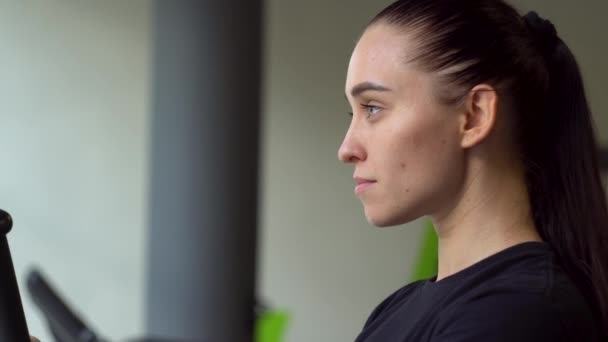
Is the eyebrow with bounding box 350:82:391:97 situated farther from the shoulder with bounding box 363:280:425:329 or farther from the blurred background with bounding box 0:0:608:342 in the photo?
the blurred background with bounding box 0:0:608:342

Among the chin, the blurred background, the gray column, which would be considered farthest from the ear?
the blurred background

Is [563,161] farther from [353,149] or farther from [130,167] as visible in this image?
[130,167]

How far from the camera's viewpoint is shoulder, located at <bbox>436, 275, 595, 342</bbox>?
3.10ft

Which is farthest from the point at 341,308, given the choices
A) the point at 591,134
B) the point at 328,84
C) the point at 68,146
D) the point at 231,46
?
the point at 591,134

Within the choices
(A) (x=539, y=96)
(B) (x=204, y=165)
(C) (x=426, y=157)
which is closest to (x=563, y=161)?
(A) (x=539, y=96)

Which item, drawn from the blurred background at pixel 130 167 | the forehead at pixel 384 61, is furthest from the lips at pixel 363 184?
the blurred background at pixel 130 167

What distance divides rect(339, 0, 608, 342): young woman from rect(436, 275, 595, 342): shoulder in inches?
0.7

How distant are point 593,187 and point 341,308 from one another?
14.3 ft

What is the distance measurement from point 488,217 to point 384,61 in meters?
0.21

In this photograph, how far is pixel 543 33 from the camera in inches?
45.1

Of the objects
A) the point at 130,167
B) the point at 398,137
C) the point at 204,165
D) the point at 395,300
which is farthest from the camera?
the point at 130,167

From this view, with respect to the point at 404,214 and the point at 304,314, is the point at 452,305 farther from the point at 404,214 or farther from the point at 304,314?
the point at 304,314

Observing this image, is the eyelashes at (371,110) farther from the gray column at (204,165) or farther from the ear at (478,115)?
the gray column at (204,165)

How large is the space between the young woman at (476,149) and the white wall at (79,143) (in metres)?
4.45
